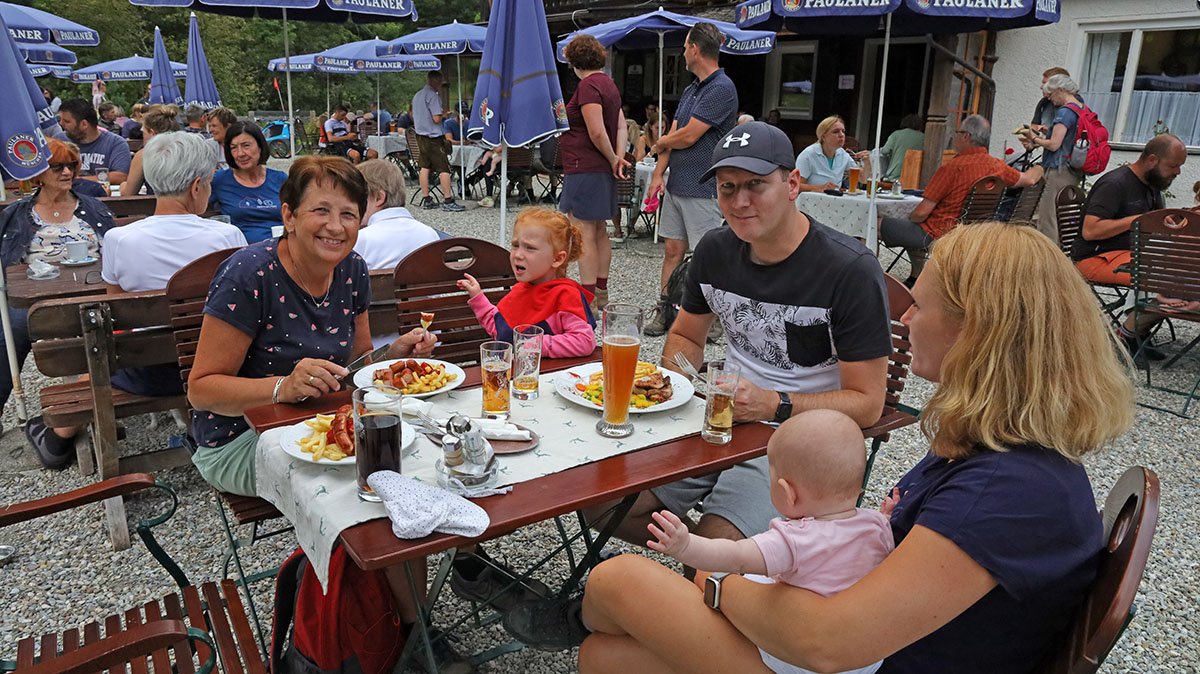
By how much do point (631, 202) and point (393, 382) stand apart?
24.0 ft

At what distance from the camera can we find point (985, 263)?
4.35ft

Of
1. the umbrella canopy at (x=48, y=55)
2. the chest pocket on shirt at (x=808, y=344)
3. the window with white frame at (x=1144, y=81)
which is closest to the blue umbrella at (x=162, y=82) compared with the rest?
the umbrella canopy at (x=48, y=55)

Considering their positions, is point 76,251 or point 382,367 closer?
point 382,367

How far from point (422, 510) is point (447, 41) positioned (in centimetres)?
1178

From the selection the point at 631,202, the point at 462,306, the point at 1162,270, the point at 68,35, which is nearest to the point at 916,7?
the point at 1162,270

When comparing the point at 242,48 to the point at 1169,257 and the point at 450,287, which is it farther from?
the point at 1169,257

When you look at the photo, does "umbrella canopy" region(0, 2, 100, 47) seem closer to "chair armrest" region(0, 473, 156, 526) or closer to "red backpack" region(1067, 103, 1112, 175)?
"chair armrest" region(0, 473, 156, 526)

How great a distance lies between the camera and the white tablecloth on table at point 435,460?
1494 millimetres

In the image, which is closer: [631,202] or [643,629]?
[643,629]

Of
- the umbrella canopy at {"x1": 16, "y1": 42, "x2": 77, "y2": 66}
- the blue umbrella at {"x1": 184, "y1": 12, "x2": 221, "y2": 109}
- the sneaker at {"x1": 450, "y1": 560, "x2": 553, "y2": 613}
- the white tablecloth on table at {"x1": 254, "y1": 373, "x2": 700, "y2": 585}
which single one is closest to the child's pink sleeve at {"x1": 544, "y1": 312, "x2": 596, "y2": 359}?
the white tablecloth on table at {"x1": 254, "y1": 373, "x2": 700, "y2": 585}

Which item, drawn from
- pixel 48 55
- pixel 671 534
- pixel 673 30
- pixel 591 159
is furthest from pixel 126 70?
pixel 671 534

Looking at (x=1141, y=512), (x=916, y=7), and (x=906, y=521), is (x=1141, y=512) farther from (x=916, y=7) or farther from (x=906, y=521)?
(x=916, y=7)

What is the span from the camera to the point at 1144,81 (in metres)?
9.55

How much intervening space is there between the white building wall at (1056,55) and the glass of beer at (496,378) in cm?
950
